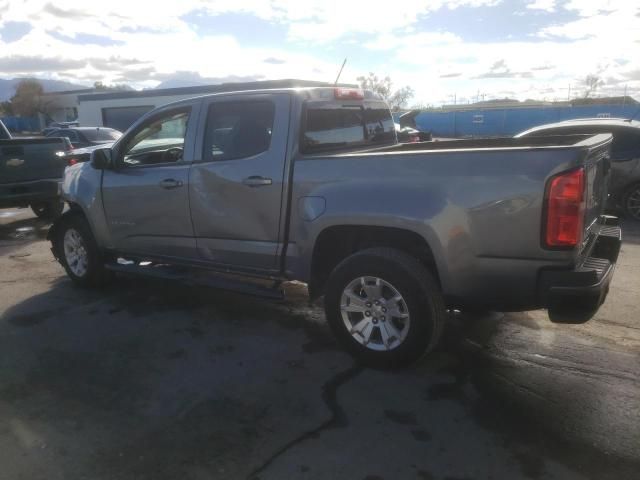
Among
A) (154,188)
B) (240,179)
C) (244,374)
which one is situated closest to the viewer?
(244,374)

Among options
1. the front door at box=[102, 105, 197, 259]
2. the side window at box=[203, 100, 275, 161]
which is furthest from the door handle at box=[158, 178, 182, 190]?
the side window at box=[203, 100, 275, 161]

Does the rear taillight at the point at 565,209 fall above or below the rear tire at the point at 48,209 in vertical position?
above

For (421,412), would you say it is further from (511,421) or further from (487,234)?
(487,234)

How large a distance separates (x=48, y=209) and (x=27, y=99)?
7202cm

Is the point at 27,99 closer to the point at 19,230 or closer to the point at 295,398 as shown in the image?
the point at 19,230

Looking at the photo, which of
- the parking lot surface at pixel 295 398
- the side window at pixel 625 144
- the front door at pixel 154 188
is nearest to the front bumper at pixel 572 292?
the parking lot surface at pixel 295 398

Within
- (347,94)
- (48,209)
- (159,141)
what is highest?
(347,94)

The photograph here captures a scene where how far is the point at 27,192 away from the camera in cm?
875

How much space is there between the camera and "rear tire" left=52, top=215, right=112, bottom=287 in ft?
18.0

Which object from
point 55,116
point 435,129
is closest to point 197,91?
point 435,129

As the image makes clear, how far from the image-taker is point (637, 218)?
8.34 m

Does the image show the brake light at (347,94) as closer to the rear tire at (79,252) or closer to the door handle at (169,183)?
the door handle at (169,183)

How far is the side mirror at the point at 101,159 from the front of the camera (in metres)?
5.02

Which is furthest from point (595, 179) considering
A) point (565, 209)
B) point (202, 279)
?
point (202, 279)
